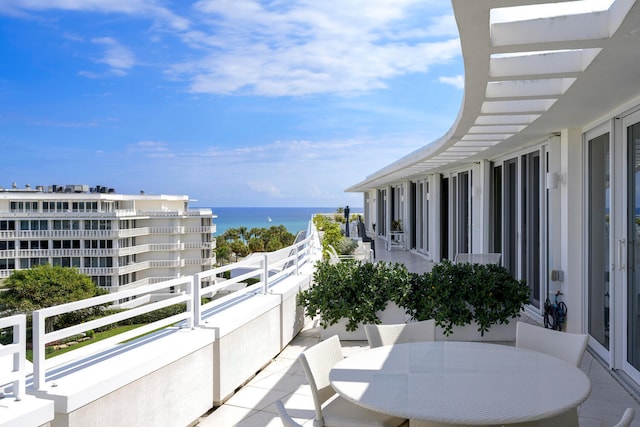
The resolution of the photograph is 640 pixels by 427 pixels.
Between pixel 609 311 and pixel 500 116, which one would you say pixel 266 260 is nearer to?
pixel 500 116

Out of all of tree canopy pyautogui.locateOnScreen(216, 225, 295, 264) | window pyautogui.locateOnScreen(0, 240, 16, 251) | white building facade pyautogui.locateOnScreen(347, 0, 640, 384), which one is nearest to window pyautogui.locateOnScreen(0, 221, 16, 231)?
window pyautogui.locateOnScreen(0, 240, 16, 251)

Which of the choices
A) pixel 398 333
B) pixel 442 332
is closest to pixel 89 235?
pixel 442 332

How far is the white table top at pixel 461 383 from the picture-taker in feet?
7.79

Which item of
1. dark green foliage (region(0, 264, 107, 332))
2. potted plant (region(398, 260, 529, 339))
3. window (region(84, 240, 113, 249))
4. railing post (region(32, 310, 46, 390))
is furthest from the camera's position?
window (region(84, 240, 113, 249))

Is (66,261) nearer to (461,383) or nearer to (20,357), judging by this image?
(20,357)

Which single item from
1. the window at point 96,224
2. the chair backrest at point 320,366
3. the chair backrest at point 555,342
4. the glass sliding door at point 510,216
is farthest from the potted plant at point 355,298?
the window at point 96,224

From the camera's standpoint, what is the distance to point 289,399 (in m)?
4.34

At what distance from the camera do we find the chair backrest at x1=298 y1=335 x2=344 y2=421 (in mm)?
2957


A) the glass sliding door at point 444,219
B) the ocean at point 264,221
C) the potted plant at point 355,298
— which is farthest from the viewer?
the ocean at point 264,221

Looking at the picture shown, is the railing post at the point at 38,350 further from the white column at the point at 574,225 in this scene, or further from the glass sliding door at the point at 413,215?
the glass sliding door at the point at 413,215

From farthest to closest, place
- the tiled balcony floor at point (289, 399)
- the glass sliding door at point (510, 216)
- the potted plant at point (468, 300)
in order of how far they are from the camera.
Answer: the glass sliding door at point (510, 216) < the potted plant at point (468, 300) < the tiled balcony floor at point (289, 399)

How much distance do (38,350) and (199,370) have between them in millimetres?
1424

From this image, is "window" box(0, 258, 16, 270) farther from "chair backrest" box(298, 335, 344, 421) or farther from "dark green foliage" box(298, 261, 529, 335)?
"chair backrest" box(298, 335, 344, 421)

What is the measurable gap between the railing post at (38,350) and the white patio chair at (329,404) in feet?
4.18
